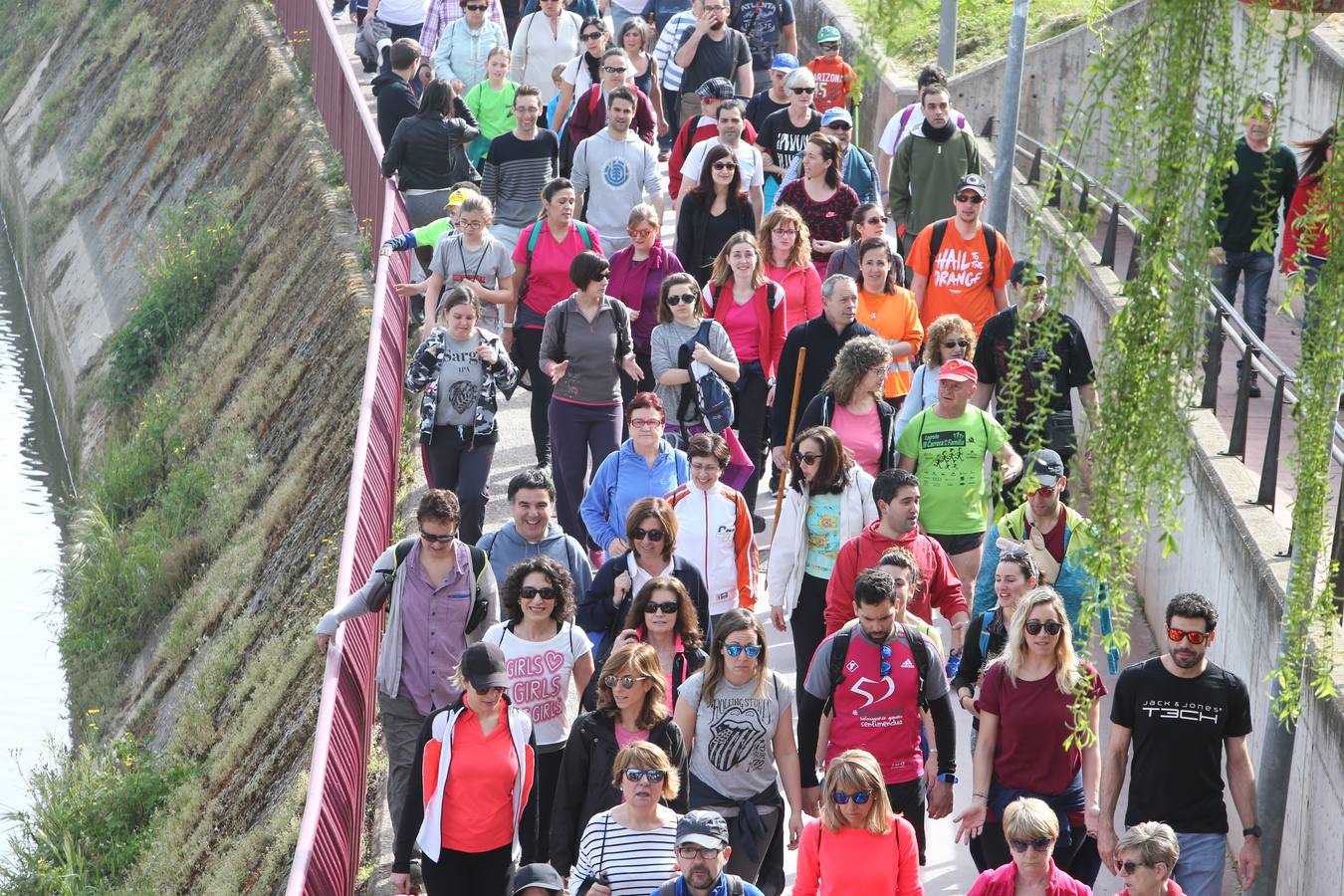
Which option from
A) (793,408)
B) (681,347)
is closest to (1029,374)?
(793,408)

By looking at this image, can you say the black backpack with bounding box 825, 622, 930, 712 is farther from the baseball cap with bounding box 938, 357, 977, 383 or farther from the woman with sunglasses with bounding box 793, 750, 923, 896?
the baseball cap with bounding box 938, 357, 977, 383

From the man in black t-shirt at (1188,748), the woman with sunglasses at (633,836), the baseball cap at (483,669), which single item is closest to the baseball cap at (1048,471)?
the man in black t-shirt at (1188,748)

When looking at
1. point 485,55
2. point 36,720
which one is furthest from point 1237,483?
point 36,720

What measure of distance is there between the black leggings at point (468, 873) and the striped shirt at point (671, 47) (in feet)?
33.8

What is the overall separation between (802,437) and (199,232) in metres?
19.6

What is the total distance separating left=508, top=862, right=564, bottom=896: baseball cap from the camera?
25.0 ft

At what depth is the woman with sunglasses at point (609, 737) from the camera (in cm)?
822

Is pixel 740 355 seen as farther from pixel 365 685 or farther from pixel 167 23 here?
pixel 167 23

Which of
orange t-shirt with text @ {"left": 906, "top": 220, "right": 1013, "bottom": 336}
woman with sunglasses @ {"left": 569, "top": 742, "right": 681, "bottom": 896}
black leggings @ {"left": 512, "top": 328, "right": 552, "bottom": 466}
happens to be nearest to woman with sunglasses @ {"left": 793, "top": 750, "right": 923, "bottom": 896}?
woman with sunglasses @ {"left": 569, "top": 742, "right": 681, "bottom": 896}

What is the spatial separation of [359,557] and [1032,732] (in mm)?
4985

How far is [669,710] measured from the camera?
27.1 feet

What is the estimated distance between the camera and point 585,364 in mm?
11906

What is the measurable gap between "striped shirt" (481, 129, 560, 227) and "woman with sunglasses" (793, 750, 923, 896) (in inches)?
293

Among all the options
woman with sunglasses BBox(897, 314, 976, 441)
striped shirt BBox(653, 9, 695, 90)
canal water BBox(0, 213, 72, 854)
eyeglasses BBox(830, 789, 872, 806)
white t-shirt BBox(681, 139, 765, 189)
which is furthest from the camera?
canal water BBox(0, 213, 72, 854)
